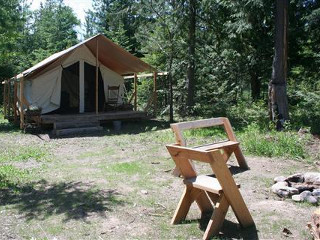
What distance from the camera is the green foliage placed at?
7.09m

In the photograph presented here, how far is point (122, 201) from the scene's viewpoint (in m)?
4.73

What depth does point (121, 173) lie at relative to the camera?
6.21 meters

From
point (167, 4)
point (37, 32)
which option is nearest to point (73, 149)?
point (167, 4)

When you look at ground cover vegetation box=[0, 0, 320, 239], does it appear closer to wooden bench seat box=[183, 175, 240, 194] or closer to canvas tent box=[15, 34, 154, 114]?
wooden bench seat box=[183, 175, 240, 194]

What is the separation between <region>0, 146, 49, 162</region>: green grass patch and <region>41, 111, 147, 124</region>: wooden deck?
9.49 ft

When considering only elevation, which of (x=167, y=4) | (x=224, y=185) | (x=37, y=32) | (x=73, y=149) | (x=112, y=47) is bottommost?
(x=73, y=149)

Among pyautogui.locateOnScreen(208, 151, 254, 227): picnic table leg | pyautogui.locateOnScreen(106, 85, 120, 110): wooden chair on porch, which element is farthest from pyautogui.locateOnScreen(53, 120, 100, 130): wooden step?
pyautogui.locateOnScreen(208, 151, 254, 227): picnic table leg

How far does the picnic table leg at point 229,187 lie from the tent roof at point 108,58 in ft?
32.3

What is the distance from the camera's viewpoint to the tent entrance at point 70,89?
14.2 m

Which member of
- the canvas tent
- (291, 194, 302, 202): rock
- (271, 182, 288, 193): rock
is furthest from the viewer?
the canvas tent

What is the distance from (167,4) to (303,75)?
6.54m

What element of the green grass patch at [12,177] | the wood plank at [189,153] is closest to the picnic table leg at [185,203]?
the wood plank at [189,153]

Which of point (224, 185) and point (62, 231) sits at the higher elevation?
point (224, 185)

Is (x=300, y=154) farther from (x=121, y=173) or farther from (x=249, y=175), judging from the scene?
(x=121, y=173)
